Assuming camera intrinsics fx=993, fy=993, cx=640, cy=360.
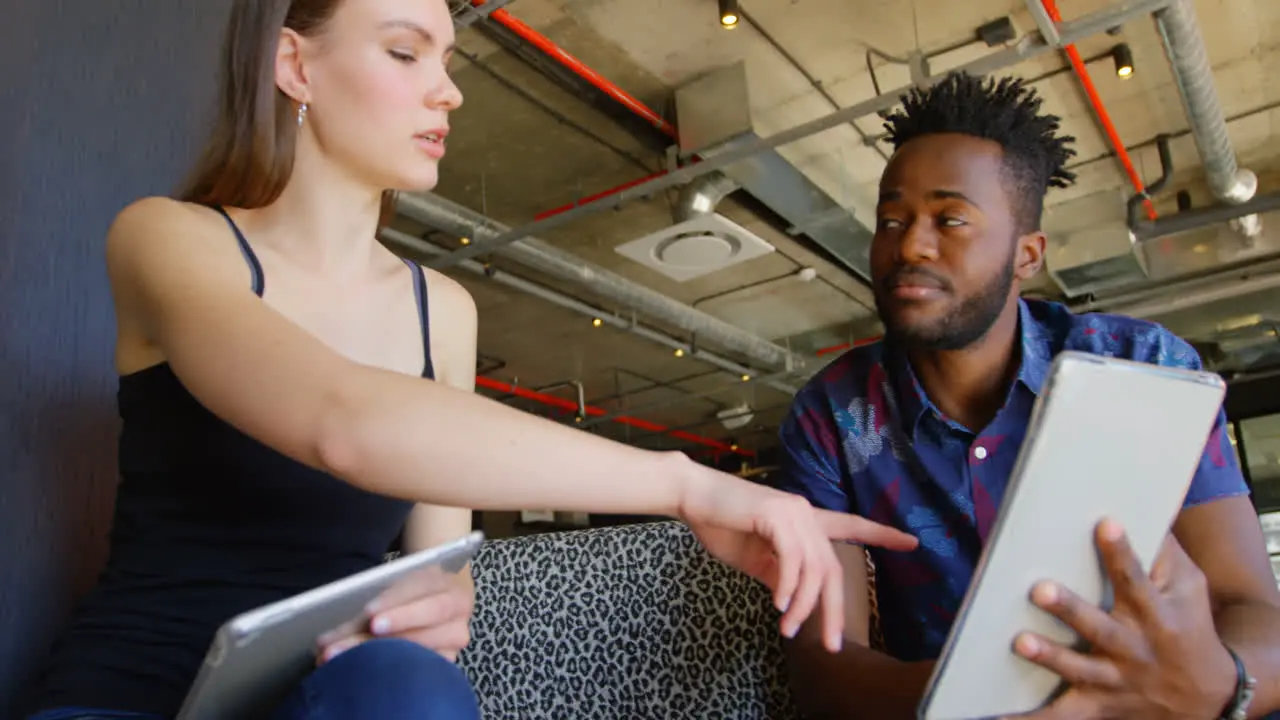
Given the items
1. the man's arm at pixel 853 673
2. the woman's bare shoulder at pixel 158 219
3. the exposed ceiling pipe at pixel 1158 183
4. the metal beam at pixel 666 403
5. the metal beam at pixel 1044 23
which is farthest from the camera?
the metal beam at pixel 666 403

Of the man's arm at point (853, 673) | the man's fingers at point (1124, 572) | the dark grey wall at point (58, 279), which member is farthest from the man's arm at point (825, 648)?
the dark grey wall at point (58, 279)

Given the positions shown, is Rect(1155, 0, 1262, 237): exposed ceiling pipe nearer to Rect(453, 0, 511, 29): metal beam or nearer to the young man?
Rect(453, 0, 511, 29): metal beam

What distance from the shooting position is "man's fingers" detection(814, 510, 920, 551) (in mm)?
750

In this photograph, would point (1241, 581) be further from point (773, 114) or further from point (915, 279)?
point (773, 114)

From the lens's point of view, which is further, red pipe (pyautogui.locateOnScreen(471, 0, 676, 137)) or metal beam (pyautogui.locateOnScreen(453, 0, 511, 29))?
→ red pipe (pyautogui.locateOnScreen(471, 0, 676, 137))

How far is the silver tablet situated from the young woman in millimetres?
31

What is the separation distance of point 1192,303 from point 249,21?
7.43m

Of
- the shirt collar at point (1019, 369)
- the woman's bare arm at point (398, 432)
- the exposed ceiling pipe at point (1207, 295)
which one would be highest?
the exposed ceiling pipe at point (1207, 295)

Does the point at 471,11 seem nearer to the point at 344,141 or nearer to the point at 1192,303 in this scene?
the point at 344,141

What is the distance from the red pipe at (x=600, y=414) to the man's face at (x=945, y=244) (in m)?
7.43

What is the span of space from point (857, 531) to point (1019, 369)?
747 millimetres

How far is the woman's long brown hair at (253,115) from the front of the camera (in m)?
1.00

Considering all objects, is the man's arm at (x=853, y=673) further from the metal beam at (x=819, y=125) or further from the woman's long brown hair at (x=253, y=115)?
the metal beam at (x=819, y=125)

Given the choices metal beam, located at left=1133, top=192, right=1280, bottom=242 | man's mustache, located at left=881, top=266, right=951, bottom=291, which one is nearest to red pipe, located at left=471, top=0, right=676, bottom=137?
man's mustache, located at left=881, top=266, right=951, bottom=291
